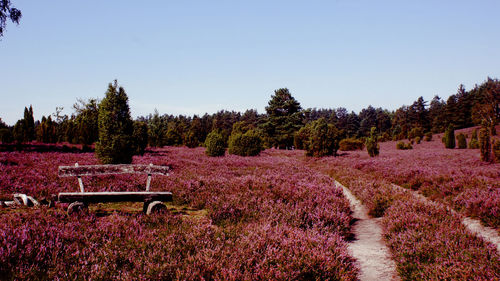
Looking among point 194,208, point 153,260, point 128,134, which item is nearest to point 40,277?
point 153,260

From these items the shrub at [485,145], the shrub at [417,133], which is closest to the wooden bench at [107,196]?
the shrub at [485,145]

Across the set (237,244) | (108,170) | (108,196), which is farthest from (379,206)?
(108,170)

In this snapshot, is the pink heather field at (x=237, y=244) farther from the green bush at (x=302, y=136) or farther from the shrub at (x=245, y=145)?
the green bush at (x=302, y=136)

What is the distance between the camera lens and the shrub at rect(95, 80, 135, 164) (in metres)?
12.7

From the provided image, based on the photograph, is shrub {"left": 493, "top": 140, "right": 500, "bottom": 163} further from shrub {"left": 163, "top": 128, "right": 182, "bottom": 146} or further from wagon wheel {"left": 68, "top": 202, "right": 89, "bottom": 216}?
shrub {"left": 163, "top": 128, "right": 182, "bottom": 146}

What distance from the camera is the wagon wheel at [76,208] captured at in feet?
17.7

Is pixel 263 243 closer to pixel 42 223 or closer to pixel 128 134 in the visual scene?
pixel 42 223

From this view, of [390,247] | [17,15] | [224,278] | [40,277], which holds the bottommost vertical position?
[390,247]

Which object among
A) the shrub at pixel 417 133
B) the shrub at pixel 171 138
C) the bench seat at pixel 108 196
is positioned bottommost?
A: the bench seat at pixel 108 196

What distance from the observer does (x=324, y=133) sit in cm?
2538

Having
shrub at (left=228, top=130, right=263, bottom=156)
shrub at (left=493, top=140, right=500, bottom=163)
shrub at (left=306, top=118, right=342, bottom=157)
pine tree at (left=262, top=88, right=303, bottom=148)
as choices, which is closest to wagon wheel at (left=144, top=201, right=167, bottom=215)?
shrub at (left=493, top=140, right=500, bottom=163)

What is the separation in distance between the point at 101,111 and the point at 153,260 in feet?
37.9

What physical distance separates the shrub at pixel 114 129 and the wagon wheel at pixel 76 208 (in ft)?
24.4

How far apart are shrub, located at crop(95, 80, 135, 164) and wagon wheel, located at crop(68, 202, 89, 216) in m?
7.45
